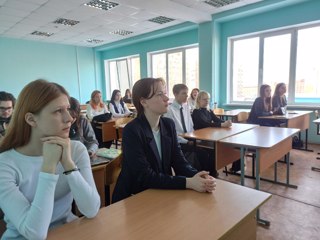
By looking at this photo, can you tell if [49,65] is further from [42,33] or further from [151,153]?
[151,153]

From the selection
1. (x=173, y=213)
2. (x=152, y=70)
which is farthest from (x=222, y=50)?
(x=173, y=213)

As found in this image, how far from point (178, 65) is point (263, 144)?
598cm

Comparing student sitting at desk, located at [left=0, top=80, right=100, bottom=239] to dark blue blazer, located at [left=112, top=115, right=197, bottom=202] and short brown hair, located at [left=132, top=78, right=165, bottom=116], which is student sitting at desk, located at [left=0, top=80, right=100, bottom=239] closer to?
dark blue blazer, located at [left=112, top=115, right=197, bottom=202]

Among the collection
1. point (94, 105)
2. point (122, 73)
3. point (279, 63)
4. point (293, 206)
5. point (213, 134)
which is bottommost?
point (293, 206)

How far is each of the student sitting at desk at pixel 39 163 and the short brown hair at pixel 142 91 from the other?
0.55m

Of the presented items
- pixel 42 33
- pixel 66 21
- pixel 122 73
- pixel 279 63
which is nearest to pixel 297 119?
pixel 279 63

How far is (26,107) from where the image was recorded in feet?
3.16

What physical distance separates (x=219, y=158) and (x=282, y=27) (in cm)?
421

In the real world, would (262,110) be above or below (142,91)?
below

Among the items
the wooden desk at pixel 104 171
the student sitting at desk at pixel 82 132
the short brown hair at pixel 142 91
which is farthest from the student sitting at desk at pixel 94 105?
the short brown hair at pixel 142 91

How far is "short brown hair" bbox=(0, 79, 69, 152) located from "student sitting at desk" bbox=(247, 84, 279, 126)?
164 inches

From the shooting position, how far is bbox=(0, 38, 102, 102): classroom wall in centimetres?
820

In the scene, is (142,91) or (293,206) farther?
(293,206)

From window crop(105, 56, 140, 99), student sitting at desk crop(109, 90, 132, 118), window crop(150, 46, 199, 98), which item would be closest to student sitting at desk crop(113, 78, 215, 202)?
student sitting at desk crop(109, 90, 132, 118)
